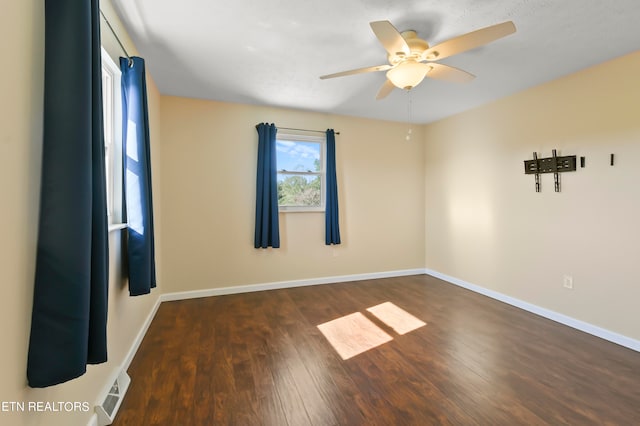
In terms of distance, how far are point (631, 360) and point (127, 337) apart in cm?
374

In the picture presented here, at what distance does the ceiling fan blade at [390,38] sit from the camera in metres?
1.67

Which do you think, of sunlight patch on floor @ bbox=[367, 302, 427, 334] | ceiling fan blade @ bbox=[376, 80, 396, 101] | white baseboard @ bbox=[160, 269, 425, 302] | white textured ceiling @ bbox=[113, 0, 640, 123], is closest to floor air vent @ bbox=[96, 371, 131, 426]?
white baseboard @ bbox=[160, 269, 425, 302]

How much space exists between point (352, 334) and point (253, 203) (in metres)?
2.10

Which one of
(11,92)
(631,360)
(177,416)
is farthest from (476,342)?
(11,92)

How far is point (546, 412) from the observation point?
5.54 feet

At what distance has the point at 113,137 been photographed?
6.61 feet

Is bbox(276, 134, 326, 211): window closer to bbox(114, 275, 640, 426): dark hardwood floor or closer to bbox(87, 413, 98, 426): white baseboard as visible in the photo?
bbox(114, 275, 640, 426): dark hardwood floor

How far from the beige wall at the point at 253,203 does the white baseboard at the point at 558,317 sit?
1.09 metres

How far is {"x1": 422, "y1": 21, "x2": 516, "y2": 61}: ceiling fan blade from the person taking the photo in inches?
64.9

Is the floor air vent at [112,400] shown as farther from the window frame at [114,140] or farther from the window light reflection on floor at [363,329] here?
the window light reflection on floor at [363,329]

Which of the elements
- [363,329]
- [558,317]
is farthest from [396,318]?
[558,317]

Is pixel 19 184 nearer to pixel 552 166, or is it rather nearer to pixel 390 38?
pixel 390 38

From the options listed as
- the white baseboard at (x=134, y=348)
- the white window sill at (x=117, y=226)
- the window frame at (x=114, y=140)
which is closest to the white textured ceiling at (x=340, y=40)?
the window frame at (x=114, y=140)

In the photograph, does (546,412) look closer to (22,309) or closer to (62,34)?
(22,309)
